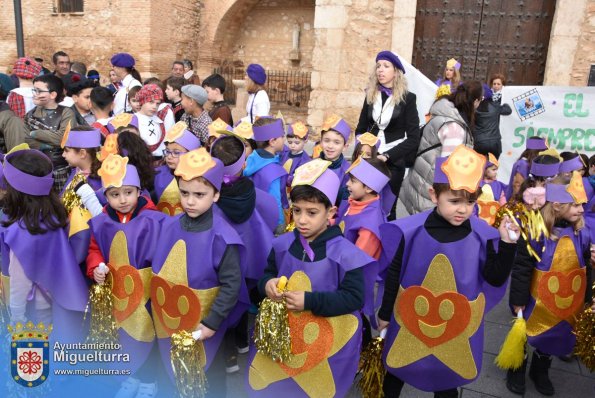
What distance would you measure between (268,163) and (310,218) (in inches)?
64.2

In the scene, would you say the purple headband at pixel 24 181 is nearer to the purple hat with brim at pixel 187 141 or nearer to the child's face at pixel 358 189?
the purple hat with brim at pixel 187 141

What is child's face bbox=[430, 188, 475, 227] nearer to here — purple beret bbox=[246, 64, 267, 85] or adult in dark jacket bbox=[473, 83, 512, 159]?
adult in dark jacket bbox=[473, 83, 512, 159]

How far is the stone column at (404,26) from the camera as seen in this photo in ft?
28.9

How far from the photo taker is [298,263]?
7.64 feet

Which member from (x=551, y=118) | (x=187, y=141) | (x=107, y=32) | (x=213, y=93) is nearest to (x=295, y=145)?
(x=213, y=93)

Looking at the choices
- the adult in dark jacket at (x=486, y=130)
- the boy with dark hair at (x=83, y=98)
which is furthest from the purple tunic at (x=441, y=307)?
the boy with dark hair at (x=83, y=98)

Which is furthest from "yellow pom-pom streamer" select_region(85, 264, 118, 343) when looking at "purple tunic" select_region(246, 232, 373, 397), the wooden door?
the wooden door

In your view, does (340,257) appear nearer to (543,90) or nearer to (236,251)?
(236,251)

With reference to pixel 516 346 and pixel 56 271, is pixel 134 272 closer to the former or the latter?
pixel 56 271

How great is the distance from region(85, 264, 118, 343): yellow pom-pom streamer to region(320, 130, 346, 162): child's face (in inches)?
82.1

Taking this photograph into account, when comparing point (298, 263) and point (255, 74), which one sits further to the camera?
point (255, 74)

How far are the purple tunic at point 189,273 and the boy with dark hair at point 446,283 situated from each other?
911 mm

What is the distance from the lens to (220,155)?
287cm

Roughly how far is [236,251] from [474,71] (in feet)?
26.4
